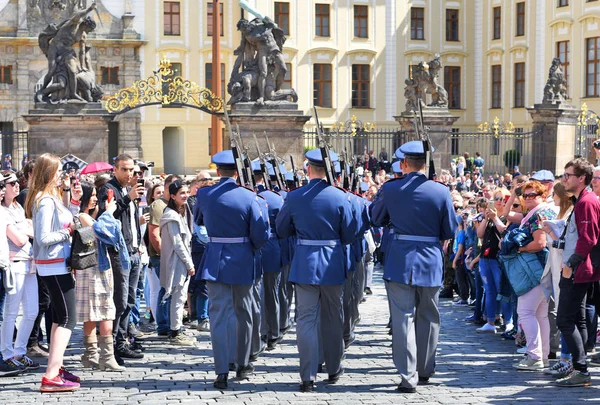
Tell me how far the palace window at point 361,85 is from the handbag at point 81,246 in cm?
4135

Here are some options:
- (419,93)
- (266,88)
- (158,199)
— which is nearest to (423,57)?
(419,93)

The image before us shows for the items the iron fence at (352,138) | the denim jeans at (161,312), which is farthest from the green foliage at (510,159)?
the denim jeans at (161,312)

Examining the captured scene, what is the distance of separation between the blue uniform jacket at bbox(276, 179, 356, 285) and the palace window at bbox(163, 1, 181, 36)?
41049 mm

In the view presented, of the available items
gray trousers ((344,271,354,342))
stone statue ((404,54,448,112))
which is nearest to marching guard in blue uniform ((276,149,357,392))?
gray trousers ((344,271,354,342))

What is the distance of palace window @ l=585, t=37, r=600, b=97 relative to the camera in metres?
43.7

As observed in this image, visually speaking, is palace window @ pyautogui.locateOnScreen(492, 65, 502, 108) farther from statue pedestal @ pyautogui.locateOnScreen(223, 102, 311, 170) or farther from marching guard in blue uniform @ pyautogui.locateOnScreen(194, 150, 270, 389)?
marching guard in blue uniform @ pyautogui.locateOnScreen(194, 150, 270, 389)

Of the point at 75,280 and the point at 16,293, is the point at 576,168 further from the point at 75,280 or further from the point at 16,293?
the point at 16,293

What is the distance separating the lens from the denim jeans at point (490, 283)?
12250mm

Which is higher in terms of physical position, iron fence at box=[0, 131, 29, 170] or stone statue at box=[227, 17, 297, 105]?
stone statue at box=[227, 17, 297, 105]

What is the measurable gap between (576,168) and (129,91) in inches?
693

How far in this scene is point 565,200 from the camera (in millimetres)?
9727

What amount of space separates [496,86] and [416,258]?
4232 centimetres

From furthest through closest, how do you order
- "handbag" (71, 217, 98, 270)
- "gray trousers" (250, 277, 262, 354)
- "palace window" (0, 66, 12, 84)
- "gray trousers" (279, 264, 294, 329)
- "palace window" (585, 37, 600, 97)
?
Result: 1. "palace window" (0, 66, 12, 84)
2. "palace window" (585, 37, 600, 97)
3. "gray trousers" (279, 264, 294, 329)
4. "gray trousers" (250, 277, 262, 354)
5. "handbag" (71, 217, 98, 270)

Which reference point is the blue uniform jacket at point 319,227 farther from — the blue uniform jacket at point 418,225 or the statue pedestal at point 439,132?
the statue pedestal at point 439,132
